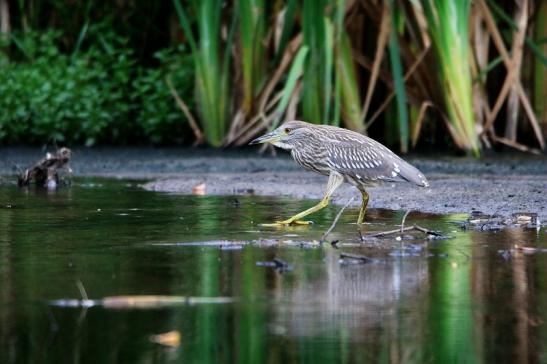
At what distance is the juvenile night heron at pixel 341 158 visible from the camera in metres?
8.80

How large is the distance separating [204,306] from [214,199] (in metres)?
4.93

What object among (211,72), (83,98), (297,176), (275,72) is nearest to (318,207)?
(297,176)

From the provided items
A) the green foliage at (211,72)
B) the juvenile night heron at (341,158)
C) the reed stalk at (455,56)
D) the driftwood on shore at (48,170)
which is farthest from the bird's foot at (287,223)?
the green foliage at (211,72)

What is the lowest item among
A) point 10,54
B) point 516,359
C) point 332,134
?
point 516,359

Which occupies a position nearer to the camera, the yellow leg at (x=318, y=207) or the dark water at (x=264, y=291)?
the dark water at (x=264, y=291)

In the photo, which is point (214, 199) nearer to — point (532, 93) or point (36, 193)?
point (36, 193)

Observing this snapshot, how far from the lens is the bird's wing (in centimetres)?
878

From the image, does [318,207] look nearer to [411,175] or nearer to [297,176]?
[411,175]

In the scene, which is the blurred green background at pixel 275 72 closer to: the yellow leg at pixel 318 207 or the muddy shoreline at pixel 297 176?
the muddy shoreline at pixel 297 176

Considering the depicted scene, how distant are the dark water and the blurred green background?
4.37m

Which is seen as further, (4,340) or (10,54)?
(10,54)

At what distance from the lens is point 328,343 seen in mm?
4883

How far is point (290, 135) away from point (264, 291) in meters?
3.57

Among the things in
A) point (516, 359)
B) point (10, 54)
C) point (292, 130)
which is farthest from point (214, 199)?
point (10, 54)
